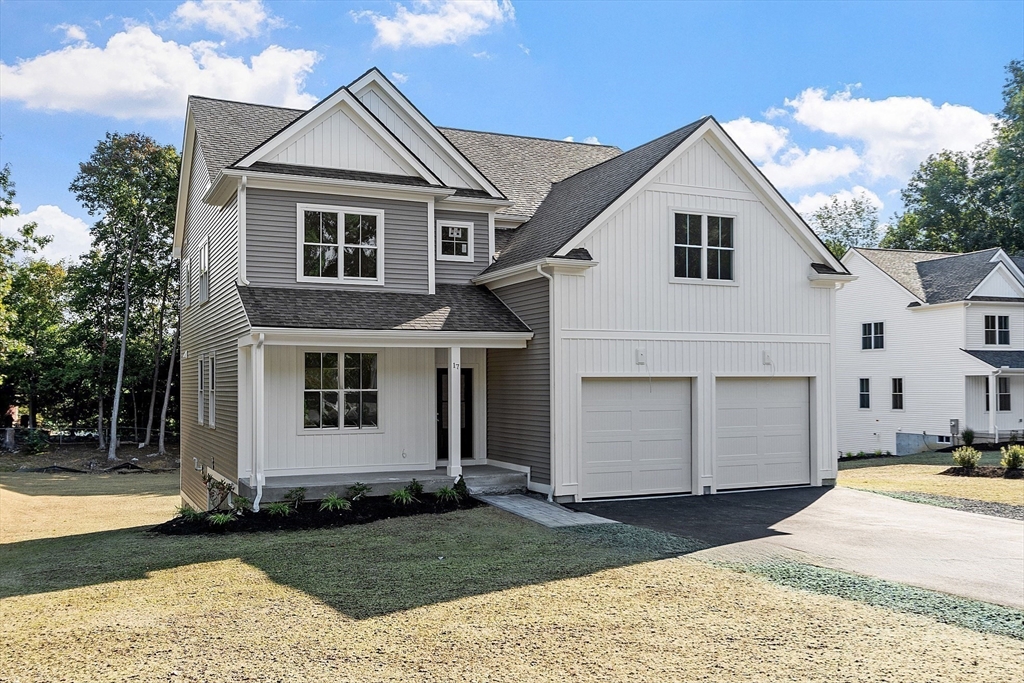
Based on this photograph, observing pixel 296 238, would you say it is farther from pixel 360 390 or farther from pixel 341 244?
pixel 360 390

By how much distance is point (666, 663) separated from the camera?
6859mm

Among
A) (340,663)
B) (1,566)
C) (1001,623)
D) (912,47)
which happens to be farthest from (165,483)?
(912,47)

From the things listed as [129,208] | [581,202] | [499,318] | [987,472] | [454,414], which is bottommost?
[987,472]

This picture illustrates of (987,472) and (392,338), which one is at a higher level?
(392,338)

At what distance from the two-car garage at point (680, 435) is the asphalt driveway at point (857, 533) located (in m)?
0.45

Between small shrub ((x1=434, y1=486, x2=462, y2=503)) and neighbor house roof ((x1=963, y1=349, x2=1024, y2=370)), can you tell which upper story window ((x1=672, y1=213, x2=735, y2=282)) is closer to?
small shrub ((x1=434, y1=486, x2=462, y2=503))

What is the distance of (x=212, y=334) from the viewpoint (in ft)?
61.1

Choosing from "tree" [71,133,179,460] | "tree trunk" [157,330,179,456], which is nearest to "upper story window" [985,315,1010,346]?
"tree trunk" [157,330,179,456]

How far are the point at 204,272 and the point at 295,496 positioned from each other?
798 cm

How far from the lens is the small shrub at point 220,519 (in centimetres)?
1283

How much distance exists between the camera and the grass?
22.1ft

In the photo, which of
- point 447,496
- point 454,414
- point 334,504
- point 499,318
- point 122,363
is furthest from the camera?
point 122,363

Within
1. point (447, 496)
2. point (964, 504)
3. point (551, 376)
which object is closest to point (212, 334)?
point (447, 496)

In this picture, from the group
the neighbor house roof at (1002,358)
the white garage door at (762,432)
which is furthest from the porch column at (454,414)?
the neighbor house roof at (1002,358)
